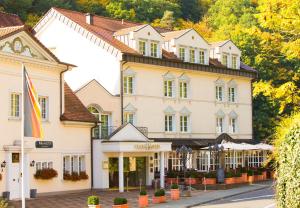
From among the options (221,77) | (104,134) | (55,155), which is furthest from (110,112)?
(221,77)

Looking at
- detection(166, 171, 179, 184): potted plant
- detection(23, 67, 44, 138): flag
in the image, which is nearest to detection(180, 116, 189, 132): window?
detection(166, 171, 179, 184): potted plant

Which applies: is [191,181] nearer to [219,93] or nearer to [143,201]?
[219,93]

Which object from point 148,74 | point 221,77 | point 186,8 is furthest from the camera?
point 186,8

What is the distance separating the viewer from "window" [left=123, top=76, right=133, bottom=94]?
42875 mm

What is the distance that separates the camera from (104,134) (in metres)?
40.3

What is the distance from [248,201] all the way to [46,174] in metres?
11.1

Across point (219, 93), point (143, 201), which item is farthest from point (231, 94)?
point (143, 201)

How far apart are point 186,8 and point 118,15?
22.9 meters

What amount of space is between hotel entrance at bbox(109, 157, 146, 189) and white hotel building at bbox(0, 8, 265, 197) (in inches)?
2.6

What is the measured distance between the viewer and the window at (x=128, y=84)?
42875 millimetres

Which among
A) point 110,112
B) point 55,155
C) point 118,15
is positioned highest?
point 118,15

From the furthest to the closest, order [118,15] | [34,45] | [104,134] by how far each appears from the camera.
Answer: [118,15], [104,134], [34,45]

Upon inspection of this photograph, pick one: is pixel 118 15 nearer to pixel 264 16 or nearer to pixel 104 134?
pixel 104 134

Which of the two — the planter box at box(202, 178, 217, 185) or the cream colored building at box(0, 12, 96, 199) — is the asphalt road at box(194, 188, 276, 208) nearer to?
the planter box at box(202, 178, 217, 185)
